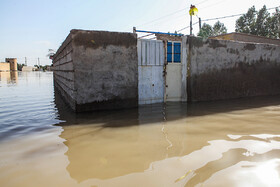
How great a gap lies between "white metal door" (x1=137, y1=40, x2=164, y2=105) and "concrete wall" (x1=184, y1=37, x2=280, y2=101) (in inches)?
40.9

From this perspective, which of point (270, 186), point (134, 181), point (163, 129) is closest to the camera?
point (270, 186)

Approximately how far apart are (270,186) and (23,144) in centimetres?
357

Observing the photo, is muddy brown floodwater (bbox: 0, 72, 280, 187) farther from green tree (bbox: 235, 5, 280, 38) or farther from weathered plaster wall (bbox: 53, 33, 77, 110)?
green tree (bbox: 235, 5, 280, 38)

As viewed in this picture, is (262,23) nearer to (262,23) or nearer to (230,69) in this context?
(262,23)

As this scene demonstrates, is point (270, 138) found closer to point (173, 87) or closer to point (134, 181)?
point (134, 181)

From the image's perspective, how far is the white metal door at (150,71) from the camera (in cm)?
663

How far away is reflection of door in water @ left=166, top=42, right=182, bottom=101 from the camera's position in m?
7.12

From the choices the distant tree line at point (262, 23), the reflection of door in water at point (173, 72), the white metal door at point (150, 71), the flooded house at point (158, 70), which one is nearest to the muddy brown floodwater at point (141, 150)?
the flooded house at point (158, 70)

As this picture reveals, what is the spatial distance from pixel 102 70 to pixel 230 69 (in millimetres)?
5135

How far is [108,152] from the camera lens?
3.01 m

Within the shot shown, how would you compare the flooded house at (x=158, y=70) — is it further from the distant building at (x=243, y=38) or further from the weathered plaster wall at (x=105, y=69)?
the distant building at (x=243, y=38)

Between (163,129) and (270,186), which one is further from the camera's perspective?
(163,129)

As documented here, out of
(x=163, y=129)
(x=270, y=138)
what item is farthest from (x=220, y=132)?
(x=163, y=129)

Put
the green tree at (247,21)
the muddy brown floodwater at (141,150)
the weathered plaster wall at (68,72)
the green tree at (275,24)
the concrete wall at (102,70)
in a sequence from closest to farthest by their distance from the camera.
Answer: the muddy brown floodwater at (141,150) → the concrete wall at (102,70) → the weathered plaster wall at (68,72) → the green tree at (275,24) → the green tree at (247,21)
